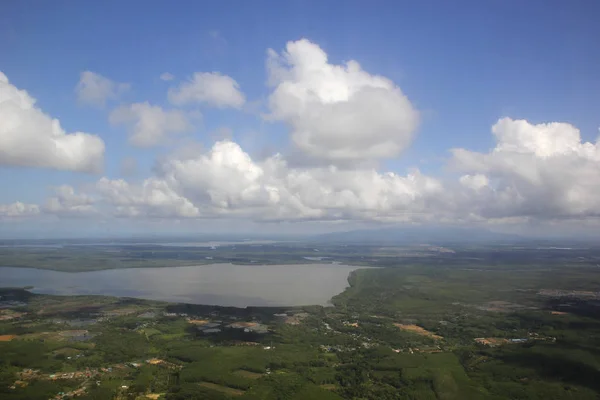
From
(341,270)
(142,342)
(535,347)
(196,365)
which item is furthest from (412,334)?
(341,270)

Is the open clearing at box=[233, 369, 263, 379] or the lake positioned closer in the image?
the open clearing at box=[233, 369, 263, 379]

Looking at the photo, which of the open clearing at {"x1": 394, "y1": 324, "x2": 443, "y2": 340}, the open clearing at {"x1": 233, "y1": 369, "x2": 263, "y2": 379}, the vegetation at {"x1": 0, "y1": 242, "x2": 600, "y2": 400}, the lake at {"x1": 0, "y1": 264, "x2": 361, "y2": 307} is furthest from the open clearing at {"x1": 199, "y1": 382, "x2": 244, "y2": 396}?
the lake at {"x1": 0, "y1": 264, "x2": 361, "y2": 307}

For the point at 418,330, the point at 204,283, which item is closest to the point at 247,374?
the point at 418,330

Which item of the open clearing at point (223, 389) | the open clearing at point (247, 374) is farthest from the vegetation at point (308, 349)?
the open clearing at point (223, 389)

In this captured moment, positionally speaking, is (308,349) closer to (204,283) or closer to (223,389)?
(223,389)

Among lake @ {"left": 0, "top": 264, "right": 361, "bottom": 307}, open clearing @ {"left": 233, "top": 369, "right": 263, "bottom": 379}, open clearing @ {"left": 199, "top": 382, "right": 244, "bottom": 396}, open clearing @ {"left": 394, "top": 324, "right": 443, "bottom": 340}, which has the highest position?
lake @ {"left": 0, "top": 264, "right": 361, "bottom": 307}

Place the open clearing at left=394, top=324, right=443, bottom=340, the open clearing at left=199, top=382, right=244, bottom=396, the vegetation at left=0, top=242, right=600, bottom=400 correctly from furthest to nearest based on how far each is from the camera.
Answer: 1. the open clearing at left=394, top=324, right=443, bottom=340
2. the vegetation at left=0, top=242, right=600, bottom=400
3. the open clearing at left=199, top=382, right=244, bottom=396

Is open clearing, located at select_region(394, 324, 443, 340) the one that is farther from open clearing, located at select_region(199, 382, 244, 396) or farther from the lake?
open clearing, located at select_region(199, 382, 244, 396)

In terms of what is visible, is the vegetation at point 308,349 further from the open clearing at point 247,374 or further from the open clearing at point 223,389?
the open clearing at point 223,389
